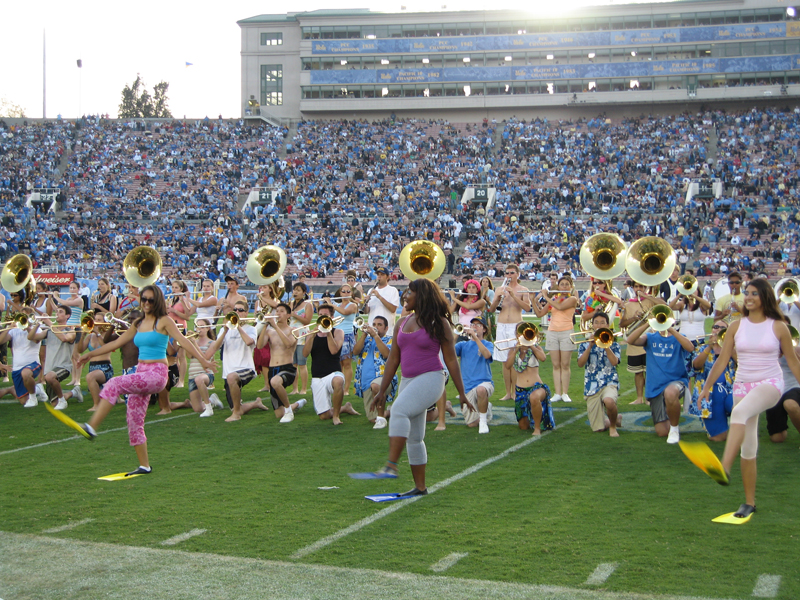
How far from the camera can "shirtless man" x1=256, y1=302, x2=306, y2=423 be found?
9828 mm

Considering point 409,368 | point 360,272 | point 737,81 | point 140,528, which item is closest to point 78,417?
point 140,528

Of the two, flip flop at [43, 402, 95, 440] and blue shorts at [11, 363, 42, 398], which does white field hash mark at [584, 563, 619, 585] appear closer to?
flip flop at [43, 402, 95, 440]

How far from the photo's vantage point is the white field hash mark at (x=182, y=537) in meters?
5.20

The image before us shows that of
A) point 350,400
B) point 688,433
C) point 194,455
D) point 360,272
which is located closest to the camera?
point 194,455

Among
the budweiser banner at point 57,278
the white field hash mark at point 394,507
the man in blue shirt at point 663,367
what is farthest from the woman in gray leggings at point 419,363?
the budweiser banner at point 57,278

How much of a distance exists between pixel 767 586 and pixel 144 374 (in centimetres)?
465

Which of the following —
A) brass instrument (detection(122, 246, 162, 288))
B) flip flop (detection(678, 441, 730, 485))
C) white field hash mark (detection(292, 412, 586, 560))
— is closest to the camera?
white field hash mark (detection(292, 412, 586, 560))

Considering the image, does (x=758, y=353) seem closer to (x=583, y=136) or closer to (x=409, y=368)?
(x=409, y=368)

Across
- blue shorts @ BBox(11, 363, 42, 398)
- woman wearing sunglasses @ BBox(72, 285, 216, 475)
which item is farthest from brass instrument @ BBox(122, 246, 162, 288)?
woman wearing sunglasses @ BBox(72, 285, 216, 475)

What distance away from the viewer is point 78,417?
33.7 feet

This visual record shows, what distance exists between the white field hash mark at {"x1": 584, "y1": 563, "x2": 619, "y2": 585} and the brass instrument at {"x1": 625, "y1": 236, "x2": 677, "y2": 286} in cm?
592

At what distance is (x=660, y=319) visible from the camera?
838 centimetres

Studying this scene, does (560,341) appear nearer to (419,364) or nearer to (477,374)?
(477,374)

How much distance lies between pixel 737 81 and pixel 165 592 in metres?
49.7
